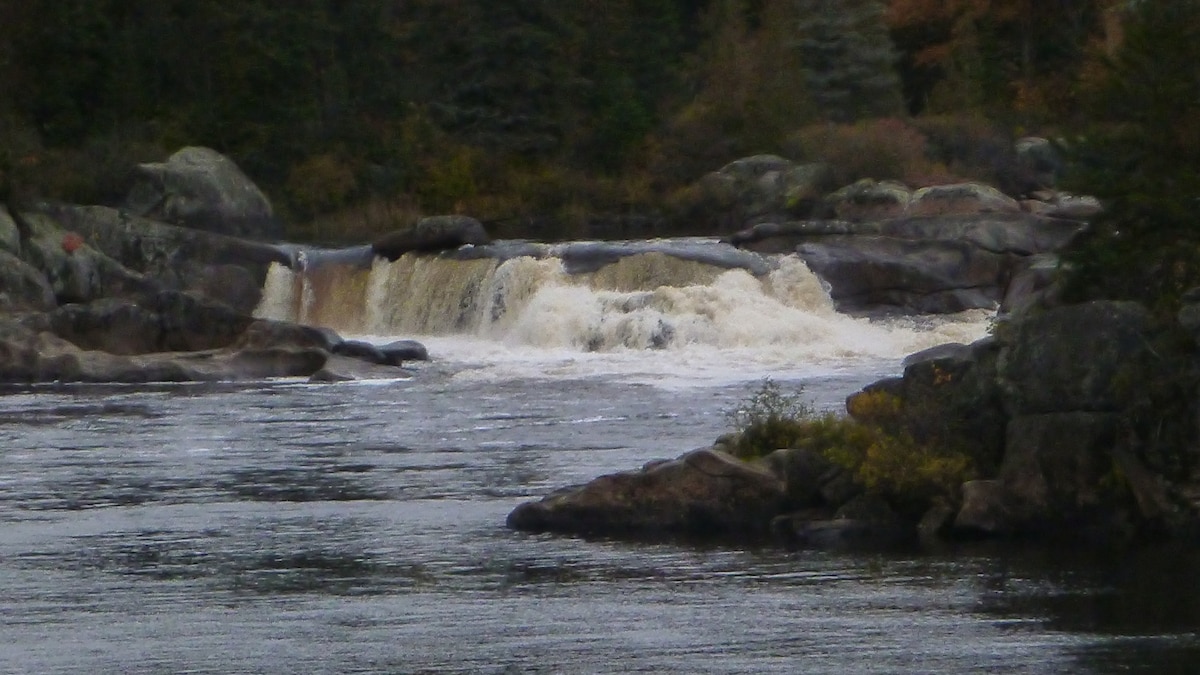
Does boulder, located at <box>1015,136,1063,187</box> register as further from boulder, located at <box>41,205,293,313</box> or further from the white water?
boulder, located at <box>41,205,293,313</box>

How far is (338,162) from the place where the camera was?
67000mm

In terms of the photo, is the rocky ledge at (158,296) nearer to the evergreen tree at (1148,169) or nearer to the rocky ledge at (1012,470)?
the evergreen tree at (1148,169)

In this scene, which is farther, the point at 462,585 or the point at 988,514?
the point at 988,514

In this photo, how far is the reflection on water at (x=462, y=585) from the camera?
54.5 ft

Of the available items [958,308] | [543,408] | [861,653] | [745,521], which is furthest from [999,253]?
[861,653]

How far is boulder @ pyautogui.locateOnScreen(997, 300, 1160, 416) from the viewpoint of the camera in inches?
843

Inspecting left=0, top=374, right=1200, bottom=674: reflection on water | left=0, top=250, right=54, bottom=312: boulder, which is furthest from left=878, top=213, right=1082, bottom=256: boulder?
left=0, top=374, right=1200, bottom=674: reflection on water

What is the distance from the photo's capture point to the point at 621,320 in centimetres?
4272

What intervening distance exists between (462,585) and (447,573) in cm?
63

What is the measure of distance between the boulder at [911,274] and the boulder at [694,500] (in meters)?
23.7

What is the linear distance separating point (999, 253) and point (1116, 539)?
1042 inches

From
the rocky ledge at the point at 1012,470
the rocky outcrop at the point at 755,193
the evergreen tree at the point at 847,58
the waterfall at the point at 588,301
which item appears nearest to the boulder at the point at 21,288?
the waterfall at the point at 588,301

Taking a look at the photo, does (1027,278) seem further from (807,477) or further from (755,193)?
(807,477)

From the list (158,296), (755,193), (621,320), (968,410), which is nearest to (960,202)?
(755,193)
